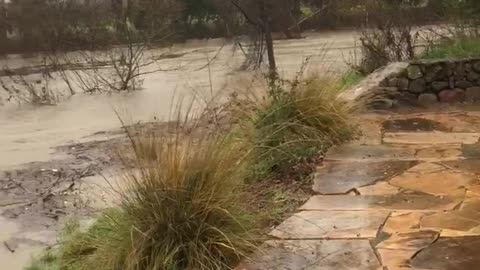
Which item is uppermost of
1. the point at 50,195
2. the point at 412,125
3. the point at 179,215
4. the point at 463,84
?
the point at 179,215

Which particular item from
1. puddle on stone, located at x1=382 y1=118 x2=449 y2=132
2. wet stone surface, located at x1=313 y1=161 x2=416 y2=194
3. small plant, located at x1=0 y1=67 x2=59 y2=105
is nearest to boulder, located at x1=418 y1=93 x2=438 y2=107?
puddle on stone, located at x1=382 y1=118 x2=449 y2=132

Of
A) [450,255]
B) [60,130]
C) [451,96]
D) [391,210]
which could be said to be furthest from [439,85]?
[60,130]

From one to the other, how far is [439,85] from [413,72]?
1.10 feet

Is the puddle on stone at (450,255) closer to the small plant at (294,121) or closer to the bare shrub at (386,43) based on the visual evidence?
the small plant at (294,121)

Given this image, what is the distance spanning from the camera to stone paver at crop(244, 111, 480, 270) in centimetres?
387

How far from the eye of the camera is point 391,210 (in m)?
4.66

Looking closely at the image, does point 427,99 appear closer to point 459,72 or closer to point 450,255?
point 459,72

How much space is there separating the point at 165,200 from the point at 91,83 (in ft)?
48.6

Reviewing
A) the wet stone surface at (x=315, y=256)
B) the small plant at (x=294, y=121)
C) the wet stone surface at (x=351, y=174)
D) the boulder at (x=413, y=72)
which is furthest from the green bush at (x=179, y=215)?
the boulder at (x=413, y=72)

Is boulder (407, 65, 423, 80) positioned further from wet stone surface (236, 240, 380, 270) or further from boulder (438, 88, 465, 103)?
wet stone surface (236, 240, 380, 270)

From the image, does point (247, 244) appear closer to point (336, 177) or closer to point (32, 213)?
point (336, 177)

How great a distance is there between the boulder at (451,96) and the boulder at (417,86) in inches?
8.3

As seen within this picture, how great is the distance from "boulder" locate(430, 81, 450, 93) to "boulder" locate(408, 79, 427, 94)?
0.33 ft

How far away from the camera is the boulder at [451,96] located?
8.66 m
